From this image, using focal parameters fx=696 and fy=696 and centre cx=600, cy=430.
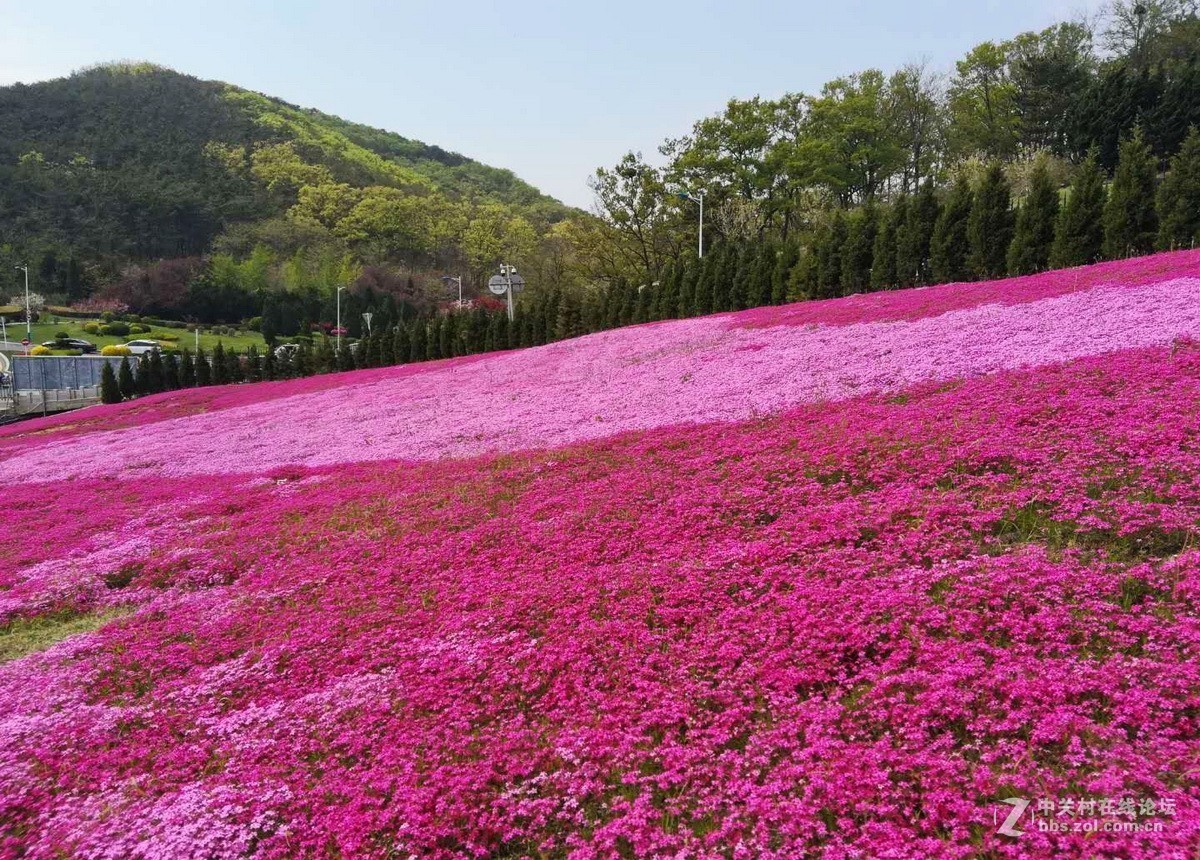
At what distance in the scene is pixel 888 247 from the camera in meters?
23.1

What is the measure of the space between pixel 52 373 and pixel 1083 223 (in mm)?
65960

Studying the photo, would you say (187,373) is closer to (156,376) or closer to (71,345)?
(156,376)

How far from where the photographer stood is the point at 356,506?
9648mm

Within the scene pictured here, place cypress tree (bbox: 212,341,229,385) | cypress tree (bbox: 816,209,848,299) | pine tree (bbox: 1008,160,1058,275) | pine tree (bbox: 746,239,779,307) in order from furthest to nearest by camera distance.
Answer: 1. cypress tree (bbox: 212,341,229,385)
2. pine tree (bbox: 746,239,779,307)
3. cypress tree (bbox: 816,209,848,299)
4. pine tree (bbox: 1008,160,1058,275)

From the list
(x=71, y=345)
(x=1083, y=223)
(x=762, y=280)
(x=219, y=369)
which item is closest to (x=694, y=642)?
(x=1083, y=223)

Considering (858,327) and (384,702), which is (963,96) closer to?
(858,327)

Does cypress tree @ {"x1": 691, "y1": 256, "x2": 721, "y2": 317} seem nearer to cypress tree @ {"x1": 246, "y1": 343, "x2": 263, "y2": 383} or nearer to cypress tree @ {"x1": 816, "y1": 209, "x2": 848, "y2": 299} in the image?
cypress tree @ {"x1": 816, "y1": 209, "x2": 848, "y2": 299}

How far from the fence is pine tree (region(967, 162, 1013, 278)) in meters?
58.6

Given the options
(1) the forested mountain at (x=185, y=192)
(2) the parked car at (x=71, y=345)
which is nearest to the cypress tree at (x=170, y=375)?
(2) the parked car at (x=71, y=345)

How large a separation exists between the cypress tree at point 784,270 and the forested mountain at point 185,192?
85.3 meters

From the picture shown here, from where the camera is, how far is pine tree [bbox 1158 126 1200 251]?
1661 centimetres

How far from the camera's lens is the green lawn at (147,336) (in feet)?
263

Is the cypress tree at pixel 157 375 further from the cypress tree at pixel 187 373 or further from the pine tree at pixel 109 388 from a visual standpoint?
the pine tree at pixel 109 388

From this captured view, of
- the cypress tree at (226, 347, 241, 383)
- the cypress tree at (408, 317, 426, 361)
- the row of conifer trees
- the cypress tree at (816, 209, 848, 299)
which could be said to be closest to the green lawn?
the cypress tree at (226, 347, 241, 383)
